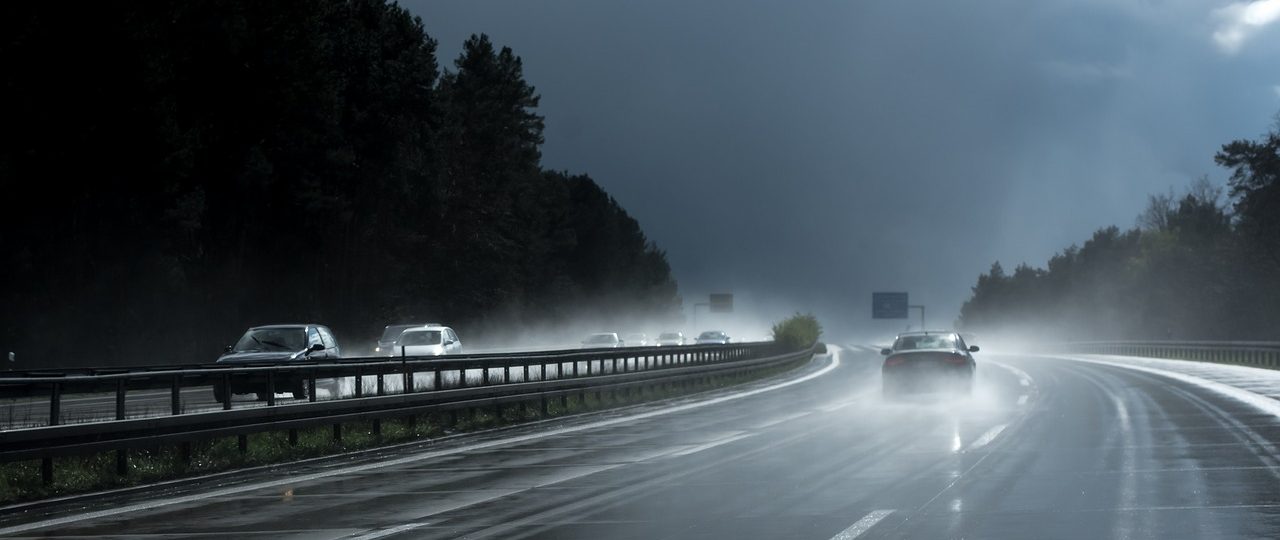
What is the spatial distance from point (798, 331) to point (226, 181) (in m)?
34.4

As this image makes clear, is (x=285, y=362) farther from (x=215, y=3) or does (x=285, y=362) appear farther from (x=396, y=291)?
(x=396, y=291)

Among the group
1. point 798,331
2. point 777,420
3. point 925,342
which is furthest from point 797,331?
point 777,420

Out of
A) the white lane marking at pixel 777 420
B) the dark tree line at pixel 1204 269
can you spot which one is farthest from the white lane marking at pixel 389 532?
the dark tree line at pixel 1204 269

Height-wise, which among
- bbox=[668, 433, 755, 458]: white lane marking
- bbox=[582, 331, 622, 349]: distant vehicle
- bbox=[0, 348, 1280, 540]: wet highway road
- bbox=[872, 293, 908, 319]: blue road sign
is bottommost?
bbox=[668, 433, 755, 458]: white lane marking

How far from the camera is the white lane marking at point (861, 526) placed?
34.4ft

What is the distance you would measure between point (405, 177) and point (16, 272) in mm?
24463

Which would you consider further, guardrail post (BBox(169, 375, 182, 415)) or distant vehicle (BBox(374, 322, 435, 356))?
distant vehicle (BBox(374, 322, 435, 356))

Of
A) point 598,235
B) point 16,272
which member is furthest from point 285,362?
point 598,235

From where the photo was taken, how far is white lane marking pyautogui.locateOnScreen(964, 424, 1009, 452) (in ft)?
60.8

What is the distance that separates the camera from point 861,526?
11.0 m

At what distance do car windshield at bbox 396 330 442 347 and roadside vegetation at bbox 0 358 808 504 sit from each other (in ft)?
45.0

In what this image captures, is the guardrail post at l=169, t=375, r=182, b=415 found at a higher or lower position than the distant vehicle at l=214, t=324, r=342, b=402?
lower

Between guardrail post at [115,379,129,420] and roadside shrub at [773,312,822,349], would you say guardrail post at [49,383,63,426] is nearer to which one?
guardrail post at [115,379,129,420]

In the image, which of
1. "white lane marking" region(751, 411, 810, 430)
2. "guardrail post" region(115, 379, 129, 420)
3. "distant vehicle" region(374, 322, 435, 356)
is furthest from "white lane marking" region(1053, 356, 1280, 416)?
"distant vehicle" region(374, 322, 435, 356)
